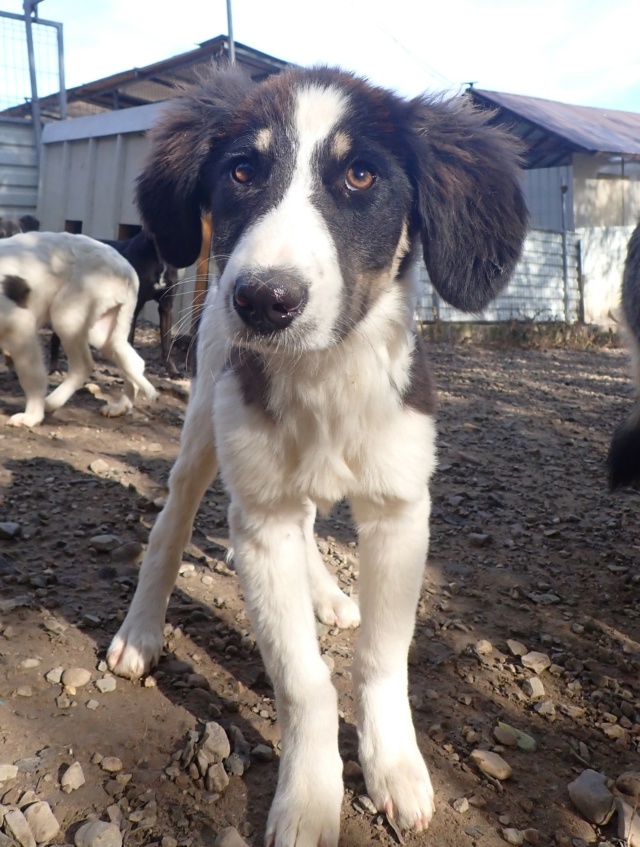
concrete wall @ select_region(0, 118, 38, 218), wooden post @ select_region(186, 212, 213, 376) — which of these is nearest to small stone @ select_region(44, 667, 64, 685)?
wooden post @ select_region(186, 212, 213, 376)

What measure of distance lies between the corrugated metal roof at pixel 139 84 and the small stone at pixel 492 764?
35.2 ft

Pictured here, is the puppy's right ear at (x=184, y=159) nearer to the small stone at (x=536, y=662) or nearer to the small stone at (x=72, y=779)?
the small stone at (x=72, y=779)

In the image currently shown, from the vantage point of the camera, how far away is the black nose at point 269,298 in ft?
5.32

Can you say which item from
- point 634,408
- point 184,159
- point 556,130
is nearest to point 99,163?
point 634,408

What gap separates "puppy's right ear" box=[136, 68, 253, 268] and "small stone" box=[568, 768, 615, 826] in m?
1.97

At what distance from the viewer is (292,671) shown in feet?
6.25

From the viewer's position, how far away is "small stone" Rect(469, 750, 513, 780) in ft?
6.72

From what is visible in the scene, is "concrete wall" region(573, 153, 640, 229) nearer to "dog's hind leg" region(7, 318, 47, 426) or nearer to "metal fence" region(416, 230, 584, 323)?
"metal fence" region(416, 230, 584, 323)

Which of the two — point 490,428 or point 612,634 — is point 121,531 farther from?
point 490,428

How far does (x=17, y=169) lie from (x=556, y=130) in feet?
38.0

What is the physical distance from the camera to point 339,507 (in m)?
4.18

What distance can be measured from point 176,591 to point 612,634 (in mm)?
1717

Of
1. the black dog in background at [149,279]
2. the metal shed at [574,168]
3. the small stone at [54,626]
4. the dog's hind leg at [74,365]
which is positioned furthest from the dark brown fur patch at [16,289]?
the metal shed at [574,168]

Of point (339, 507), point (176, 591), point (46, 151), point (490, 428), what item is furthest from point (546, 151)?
point (176, 591)
